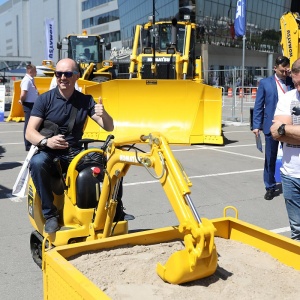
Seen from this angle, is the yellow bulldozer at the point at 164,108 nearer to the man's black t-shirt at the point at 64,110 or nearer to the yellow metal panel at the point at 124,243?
the man's black t-shirt at the point at 64,110

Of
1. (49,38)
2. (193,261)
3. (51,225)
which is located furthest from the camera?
(49,38)

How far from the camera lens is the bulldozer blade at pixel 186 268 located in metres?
2.74

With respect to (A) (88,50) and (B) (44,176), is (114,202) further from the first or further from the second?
(A) (88,50)

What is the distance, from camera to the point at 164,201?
262 inches

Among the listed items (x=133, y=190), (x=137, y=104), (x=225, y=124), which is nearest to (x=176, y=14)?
(x=225, y=124)

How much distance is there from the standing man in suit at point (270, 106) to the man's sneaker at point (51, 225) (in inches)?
144

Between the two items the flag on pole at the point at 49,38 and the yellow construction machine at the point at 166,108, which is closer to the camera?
the yellow construction machine at the point at 166,108

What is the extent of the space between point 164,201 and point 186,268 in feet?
12.8

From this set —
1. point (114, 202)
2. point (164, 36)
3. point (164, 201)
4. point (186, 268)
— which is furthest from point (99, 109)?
point (164, 36)

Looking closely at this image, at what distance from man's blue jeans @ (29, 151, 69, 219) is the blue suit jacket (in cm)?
366

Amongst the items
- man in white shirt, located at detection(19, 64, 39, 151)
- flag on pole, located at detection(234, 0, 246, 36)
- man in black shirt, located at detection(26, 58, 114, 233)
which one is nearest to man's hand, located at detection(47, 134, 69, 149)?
man in black shirt, located at detection(26, 58, 114, 233)

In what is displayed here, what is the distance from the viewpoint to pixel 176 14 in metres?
45.0

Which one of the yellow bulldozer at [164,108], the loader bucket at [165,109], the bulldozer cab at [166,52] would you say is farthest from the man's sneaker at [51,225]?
the bulldozer cab at [166,52]

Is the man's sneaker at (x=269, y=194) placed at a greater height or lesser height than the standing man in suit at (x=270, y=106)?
lesser
